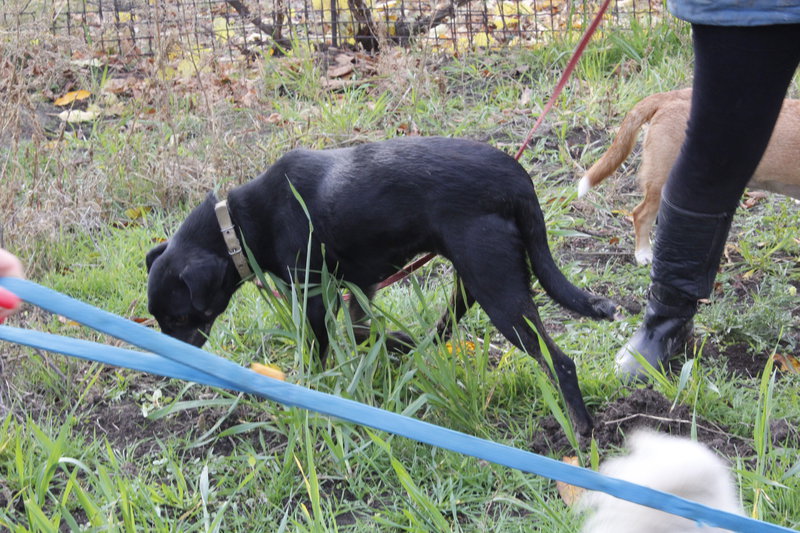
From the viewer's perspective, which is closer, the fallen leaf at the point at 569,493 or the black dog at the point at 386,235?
the fallen leaf at the point at 569,493

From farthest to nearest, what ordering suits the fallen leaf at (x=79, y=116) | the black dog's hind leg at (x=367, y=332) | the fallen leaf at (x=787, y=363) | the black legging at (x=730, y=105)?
the fallen leaf at (x=79, y=116) → the black dog's hind leg at (x=367, y=332) → the fallen leaf at (x=787, y=363) → the black legging at (x=730, y=105)

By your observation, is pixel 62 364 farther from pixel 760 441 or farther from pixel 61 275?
Answer: pixel 760 441

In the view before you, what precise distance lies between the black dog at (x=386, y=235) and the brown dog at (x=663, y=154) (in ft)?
3.75

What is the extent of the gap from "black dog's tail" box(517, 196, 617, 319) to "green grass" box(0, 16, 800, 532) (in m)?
0.27

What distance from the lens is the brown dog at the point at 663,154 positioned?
12.2 ft

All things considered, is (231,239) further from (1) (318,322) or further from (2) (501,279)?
(2) (501,279)

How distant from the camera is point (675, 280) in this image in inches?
116

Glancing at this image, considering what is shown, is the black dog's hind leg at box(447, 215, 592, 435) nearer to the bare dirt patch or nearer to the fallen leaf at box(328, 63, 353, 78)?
the bare dirt patch

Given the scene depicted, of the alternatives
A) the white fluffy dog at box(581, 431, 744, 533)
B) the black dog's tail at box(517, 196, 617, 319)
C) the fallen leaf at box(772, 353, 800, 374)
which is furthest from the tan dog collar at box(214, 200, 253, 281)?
the white fluffy dog at box(581, 431, 744, 533)

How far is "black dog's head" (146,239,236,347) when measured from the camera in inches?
126

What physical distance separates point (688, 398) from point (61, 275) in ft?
9.46

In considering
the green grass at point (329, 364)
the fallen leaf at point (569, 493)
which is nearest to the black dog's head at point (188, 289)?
the green grass at point (329, 364)

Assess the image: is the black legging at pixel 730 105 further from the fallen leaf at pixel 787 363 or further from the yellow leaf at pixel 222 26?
the yellow leaf at pixel 222 26

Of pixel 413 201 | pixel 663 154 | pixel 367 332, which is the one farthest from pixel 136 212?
pixel 663 154
